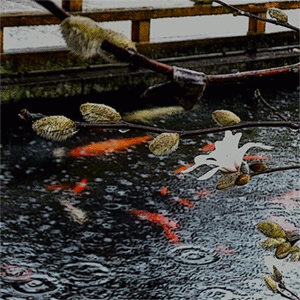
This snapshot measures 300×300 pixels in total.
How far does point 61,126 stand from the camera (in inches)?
29.0

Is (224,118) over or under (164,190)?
over

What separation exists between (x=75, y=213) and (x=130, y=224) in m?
0.40

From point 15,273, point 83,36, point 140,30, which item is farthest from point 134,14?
point 83,36

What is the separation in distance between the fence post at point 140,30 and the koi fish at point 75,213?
2904 millimetres

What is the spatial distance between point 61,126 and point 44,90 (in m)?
5.90

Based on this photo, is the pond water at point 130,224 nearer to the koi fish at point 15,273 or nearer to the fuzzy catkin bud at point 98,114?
the koi fish at point 15,273

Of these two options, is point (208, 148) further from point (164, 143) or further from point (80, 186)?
point (164, 143)

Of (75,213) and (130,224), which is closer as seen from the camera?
(130,224)

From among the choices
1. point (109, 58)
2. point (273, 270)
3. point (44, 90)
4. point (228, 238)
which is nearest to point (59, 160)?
point (44, 90)

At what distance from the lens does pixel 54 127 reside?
730mm

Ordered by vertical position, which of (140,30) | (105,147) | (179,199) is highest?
(140,30)

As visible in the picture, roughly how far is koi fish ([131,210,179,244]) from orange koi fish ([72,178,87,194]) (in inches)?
19.8

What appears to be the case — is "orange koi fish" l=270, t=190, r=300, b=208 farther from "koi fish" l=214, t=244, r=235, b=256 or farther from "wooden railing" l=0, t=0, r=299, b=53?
"wooden railing" l=0, t=0, r=299, b=53

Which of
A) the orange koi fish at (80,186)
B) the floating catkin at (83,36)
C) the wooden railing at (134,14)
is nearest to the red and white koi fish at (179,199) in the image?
the orange koi fish at (80,186)
